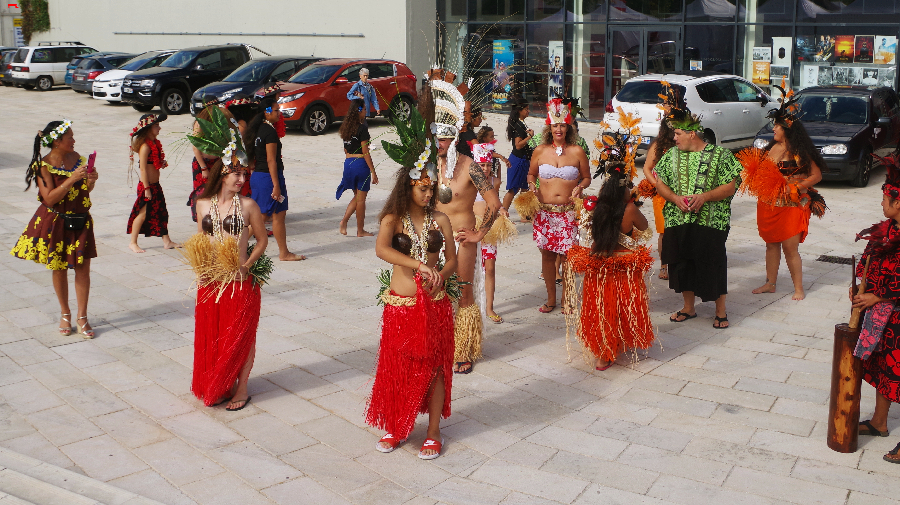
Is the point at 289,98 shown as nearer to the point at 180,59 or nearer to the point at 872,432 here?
the point at 180,59

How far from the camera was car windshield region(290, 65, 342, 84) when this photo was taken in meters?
20.5

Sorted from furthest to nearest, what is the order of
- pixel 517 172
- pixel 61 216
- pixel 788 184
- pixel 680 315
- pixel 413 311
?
pixel 517 172 < pixel 788 184 < pixel 680 315 < pixel 61 216 < pixel 413 311

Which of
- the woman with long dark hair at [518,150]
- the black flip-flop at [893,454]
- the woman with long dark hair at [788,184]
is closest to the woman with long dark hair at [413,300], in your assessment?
the black flip-flop at [893,454]

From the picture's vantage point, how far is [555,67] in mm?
22781

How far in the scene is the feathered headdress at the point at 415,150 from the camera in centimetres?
512

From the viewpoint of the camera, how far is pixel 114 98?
2552cm

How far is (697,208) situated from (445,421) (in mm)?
3081

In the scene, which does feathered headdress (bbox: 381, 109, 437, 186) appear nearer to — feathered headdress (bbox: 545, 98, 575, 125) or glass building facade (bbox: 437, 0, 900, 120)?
feathered headdress (bbox: 545, 98, 575, 125)

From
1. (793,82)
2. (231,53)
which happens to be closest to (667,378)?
(793,82)

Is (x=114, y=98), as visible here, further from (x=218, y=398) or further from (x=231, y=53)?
(x=218, y=398)

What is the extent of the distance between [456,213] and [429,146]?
5.00 feet

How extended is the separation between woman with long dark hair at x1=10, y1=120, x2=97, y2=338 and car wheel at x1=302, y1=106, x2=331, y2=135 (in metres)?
12.8

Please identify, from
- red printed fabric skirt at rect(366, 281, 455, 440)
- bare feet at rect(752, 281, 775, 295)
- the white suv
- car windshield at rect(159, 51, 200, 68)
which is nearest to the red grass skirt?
red printed fabric skirt at rect(366, 281, 455, 440)

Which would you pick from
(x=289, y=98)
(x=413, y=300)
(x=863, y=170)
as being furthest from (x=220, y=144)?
(x=289, y=98)
